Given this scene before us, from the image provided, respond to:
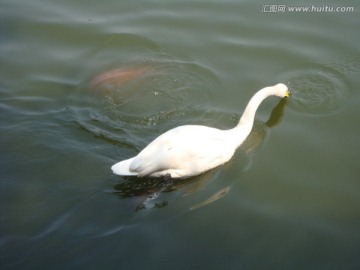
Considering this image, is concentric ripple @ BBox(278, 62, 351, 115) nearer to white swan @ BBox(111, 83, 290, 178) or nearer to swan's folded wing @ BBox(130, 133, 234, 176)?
white swan @ BBox(111, 83, 290, 178)

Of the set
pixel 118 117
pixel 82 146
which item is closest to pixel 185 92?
pixel 118 117

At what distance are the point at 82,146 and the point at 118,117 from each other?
29.2 inches

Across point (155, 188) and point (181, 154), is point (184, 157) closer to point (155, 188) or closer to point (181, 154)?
point (181, 154)

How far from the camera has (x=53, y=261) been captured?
4.64 meters

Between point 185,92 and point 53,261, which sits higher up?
point 185,92

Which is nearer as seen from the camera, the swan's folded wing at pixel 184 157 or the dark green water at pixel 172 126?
the dark green water at pixel 172 126

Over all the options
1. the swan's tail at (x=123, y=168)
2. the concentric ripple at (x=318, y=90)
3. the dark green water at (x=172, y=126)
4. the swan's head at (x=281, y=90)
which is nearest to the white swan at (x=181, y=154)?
the swan's tail at (x=123, y=168)

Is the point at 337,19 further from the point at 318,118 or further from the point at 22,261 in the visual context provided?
the point at 22,261

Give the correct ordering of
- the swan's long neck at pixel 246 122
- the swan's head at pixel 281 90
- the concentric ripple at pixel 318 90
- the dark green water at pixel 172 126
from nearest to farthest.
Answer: the dark green water at pixel 172 126 < the swan's long neck at pixel 246 122 < the swan's head at pixel 281 90 < the concentric ripple at pixel 318 90

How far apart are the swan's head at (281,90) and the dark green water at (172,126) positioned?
0.27 meters

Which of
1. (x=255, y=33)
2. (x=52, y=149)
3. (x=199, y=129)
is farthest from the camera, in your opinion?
(x=255, y=33)

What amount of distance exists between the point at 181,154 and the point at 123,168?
684 mm

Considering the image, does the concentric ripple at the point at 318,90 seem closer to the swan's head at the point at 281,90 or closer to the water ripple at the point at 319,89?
the water ripple at the point at 319,89

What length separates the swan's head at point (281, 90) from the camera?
661 cm
